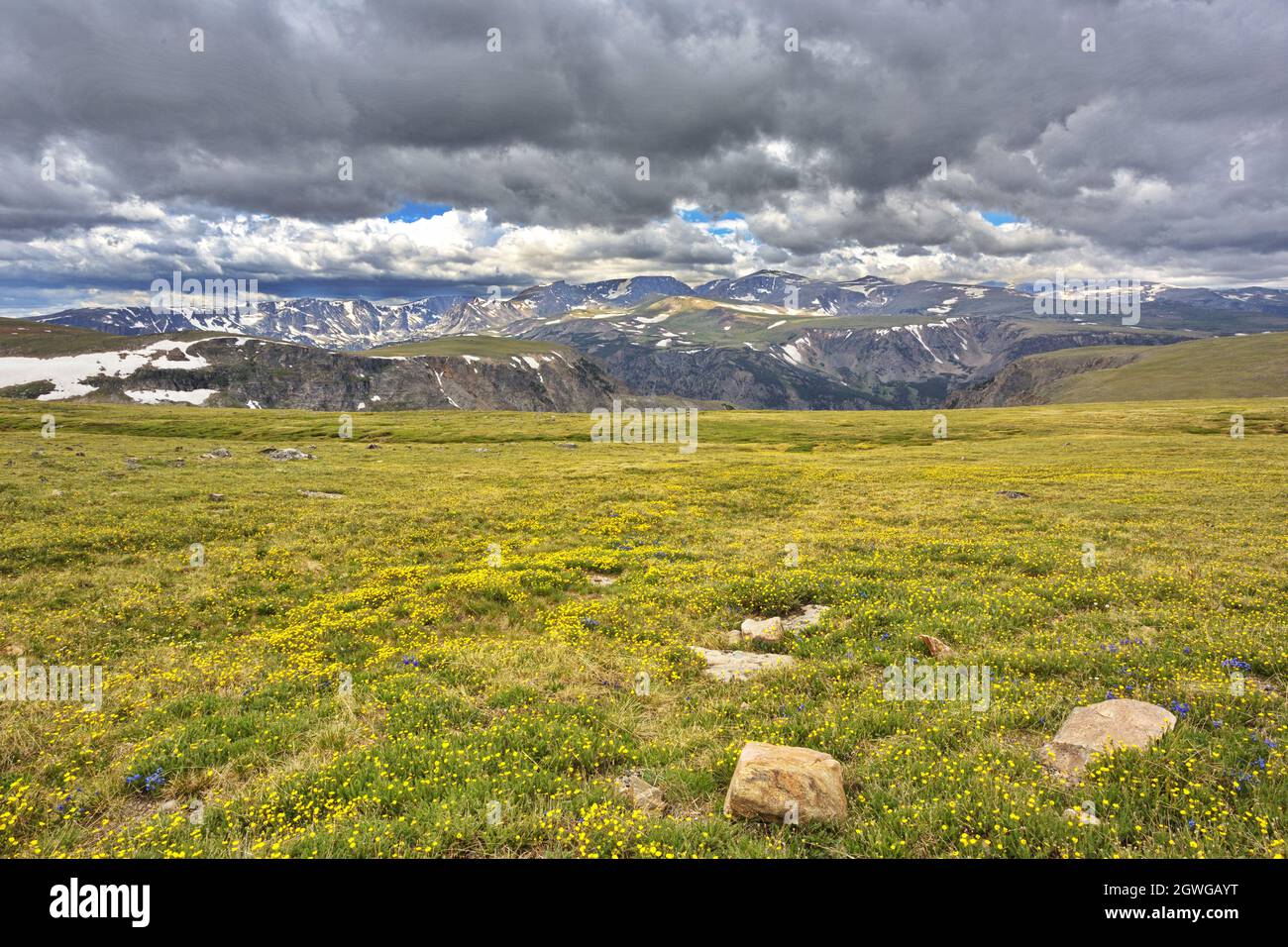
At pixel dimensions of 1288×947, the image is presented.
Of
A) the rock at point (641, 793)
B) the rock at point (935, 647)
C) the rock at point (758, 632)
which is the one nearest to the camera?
the rock at point (641, 793)

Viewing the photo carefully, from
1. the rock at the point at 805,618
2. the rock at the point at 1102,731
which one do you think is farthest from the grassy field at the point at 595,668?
the rock at the point at 805,618

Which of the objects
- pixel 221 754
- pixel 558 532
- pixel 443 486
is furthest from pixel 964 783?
pixel 443 486

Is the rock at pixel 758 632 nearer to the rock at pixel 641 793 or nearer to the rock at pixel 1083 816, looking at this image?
the rock at pixel 641 793

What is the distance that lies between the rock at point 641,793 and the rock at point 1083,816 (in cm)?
488

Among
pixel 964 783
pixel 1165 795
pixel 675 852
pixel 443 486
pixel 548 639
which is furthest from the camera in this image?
pixel 443 486

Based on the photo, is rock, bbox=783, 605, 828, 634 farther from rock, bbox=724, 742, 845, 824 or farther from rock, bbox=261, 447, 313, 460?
rock, bbox=261, 447, 313, 460

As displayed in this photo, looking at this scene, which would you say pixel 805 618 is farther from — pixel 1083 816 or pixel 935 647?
pixel 1083 816

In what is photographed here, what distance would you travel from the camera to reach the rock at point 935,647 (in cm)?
1213

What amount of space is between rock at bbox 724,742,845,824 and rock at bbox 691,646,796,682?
12.9 feet

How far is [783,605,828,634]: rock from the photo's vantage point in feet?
46.7

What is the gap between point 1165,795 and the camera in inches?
272

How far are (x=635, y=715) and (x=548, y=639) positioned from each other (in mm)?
4219
